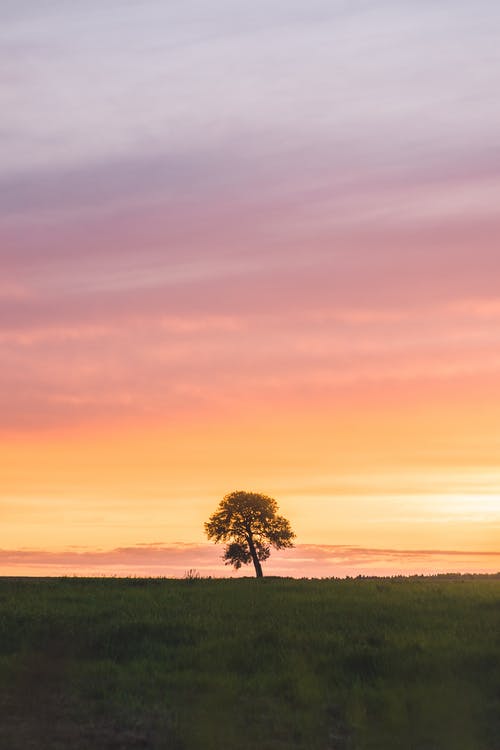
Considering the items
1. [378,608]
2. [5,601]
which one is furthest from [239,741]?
[5,601]

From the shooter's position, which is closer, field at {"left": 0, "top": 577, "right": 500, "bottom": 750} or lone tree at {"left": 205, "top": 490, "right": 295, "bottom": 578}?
field at {"left": 0, "top": 577, "right": 500, "bottom": 750}

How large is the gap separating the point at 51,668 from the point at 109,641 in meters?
3.55

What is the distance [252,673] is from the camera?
24625 mm

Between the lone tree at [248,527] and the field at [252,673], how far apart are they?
44.6 m

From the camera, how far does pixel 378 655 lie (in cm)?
2575

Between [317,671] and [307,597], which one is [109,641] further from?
[307,597]

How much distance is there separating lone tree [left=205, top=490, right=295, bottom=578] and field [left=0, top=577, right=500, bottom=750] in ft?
146

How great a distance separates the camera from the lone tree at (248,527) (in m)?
82.4

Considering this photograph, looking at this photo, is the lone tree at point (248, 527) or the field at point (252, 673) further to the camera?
the lone tree at point (248, 527)

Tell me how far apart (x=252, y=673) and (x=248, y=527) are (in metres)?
58.5

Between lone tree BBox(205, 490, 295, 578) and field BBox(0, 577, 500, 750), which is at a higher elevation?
lone tree BBox(205, 490, 295, 578)

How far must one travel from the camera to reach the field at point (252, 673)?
64.1 feet

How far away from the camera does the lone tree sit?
3243 inches

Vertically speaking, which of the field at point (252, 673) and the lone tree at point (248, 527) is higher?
the lone tree at point (248, 527)
